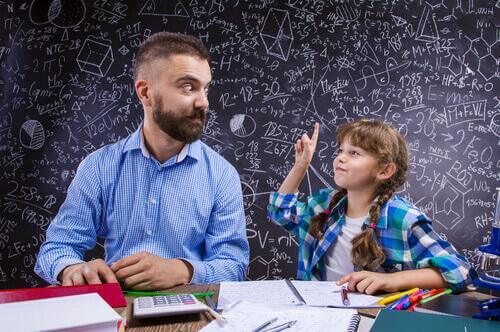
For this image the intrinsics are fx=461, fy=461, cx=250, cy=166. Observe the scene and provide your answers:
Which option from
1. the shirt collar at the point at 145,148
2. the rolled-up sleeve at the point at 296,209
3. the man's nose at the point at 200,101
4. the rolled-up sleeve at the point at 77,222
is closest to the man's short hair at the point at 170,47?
the man's nose at the point at 200,101

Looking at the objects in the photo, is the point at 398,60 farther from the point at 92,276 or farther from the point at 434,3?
the point at 92,276

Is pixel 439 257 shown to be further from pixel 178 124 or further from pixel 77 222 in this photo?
pixel 77 222

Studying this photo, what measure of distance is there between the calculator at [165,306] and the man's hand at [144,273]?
0.18 m

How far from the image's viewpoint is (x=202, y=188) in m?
1.61

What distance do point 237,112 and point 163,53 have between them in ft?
4.90

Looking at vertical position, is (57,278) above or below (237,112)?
below

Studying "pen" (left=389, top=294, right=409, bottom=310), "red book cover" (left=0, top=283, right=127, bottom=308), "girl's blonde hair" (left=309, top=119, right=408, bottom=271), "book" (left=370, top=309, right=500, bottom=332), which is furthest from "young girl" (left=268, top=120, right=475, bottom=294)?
"red book cover" (left=0, top=283, right=127, bottom=308)

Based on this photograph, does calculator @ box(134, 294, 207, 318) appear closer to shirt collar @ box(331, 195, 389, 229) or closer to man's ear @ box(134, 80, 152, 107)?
shirt collar @ box(331, 195, 389, 229)

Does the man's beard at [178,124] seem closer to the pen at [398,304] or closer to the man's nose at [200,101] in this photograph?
the man's nose at [200,101]

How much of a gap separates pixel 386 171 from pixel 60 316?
1.36 m

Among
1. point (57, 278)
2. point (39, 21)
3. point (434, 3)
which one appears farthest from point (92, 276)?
point (434, 3)

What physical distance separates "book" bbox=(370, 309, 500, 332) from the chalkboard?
224cm

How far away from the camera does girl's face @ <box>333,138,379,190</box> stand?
1.71 metres

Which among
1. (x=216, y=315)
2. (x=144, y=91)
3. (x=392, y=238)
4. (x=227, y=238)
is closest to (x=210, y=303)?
(x=216, y=315)
